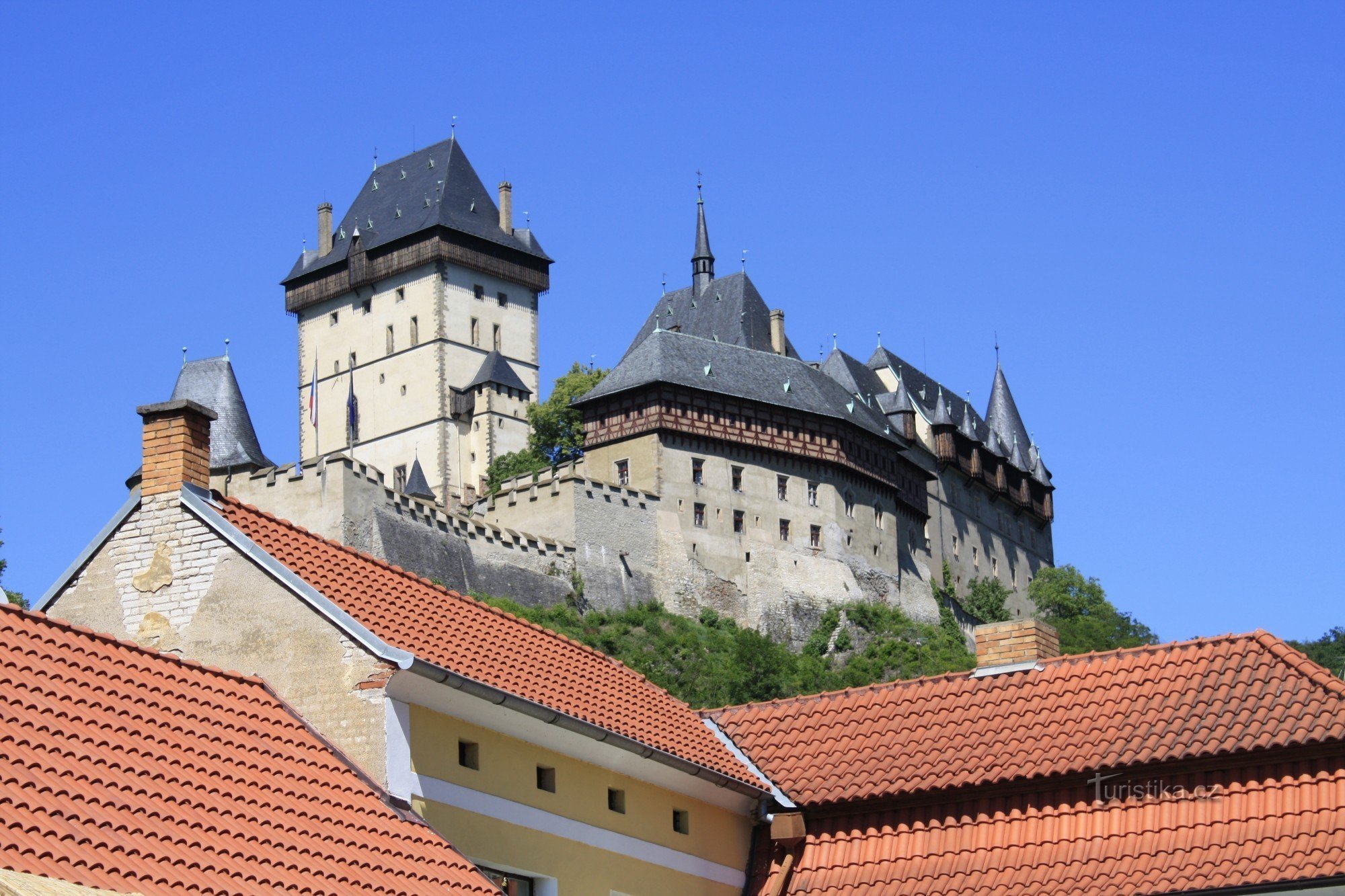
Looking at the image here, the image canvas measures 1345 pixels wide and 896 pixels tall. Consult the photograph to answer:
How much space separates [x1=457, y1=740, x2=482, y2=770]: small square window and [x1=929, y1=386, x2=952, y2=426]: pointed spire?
7263cm

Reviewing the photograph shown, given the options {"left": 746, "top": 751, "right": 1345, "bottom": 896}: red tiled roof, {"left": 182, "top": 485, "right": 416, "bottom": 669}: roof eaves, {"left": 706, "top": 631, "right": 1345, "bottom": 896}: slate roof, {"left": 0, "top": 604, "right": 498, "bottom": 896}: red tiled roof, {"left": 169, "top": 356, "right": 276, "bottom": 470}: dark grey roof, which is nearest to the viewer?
{"left": 0, "top": 604, "right": 498, "bottom": 896}: red tiled roof

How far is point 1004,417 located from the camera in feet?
→ 326

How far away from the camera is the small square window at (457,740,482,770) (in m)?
14.8

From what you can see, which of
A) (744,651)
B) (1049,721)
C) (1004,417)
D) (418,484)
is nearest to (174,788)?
(1049,721)

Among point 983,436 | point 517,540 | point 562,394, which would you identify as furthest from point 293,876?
point 983,436

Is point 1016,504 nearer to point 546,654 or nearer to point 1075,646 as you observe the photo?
point 1075,646

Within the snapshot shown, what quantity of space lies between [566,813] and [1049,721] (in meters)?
4.01

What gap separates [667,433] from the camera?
6862 centimetres

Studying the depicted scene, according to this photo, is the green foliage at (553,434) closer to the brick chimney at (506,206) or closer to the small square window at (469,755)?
the brick chimney at (506,206)

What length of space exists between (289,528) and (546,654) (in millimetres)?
2357

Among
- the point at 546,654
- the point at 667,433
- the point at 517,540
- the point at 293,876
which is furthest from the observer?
the point at 667,433

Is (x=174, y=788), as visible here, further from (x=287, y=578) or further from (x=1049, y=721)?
(x=1049, y=721)

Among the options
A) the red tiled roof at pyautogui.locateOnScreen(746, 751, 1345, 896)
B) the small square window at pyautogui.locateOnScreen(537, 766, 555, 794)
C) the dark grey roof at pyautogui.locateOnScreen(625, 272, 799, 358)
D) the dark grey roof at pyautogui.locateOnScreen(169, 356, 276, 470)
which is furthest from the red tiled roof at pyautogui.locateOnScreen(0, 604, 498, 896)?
the dark grey roof at pyautogui.locateOnScreen(625, 272, 799, 358)

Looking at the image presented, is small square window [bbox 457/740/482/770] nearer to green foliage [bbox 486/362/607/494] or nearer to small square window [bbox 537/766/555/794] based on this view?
small square window [bbox 537/766/555/794]
